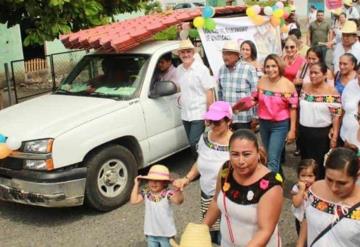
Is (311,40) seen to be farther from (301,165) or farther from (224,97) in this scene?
(301,165)

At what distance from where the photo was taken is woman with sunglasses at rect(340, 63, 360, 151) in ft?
14.7

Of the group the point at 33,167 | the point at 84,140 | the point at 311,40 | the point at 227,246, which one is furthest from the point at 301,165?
the point at 311,40

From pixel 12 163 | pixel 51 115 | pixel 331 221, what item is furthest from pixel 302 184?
pixel 12 163

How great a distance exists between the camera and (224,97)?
19.5ft

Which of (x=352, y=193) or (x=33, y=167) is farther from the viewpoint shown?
(x=33, y=167)

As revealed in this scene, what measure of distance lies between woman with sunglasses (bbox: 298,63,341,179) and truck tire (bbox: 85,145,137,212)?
202cm

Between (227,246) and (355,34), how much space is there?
16.4ft

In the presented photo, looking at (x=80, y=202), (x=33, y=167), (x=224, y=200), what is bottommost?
(x=80, y=202)

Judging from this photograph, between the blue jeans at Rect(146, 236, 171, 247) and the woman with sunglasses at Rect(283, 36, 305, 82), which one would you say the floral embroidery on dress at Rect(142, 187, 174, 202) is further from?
the woman with sunglasses at Rect(283, 36, 305, 82)

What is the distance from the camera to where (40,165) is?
5113 mm

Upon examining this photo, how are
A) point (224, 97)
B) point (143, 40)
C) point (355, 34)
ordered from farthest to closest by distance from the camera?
point (355, 34) → point (143, 40) → point (224, 97)

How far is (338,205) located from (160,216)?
67.5 inches

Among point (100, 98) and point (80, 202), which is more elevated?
→ point (100, 98)

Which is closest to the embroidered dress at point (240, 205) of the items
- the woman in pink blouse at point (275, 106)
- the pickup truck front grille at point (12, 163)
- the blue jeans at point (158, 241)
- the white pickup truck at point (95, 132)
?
the blue jeans at point (158, 241)
